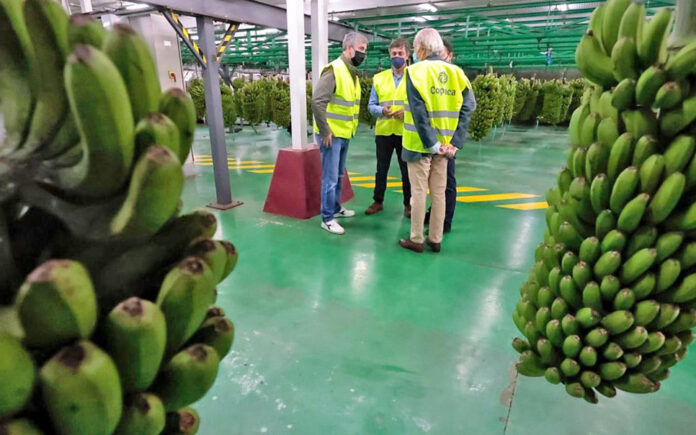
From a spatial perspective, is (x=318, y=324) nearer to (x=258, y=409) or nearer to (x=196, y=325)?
(x=258, y=409)

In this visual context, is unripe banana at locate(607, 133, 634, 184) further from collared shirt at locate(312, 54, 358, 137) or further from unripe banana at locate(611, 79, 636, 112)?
collared shirt at locate(312, 54, 358, 137)

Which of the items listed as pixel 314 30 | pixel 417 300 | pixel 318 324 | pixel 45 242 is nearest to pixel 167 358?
pixel 45 242

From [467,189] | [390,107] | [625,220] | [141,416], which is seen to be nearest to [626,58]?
[625,220]

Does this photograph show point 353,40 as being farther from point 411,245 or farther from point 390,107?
point 411,245

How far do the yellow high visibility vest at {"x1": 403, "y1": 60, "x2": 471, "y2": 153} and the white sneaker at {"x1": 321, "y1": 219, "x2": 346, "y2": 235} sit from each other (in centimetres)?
117

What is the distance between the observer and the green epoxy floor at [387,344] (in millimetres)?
1832

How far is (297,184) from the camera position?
4.56 m

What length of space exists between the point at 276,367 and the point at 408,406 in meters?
0.73

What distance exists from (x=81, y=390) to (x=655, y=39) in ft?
4.17

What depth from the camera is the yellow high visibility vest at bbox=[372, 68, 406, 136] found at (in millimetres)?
4363

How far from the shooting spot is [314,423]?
5.93 feet

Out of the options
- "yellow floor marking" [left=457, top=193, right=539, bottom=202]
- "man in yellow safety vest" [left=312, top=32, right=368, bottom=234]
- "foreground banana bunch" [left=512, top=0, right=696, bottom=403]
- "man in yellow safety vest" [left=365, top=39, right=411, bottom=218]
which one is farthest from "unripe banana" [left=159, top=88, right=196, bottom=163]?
"yellow floor marking" [left=457, top=193, right=539, bottom=202]

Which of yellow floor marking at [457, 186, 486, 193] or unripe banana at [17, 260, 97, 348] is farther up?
unripe banana at [17, 260, 97, 348]

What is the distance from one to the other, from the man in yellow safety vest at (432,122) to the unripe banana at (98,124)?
2.94m
